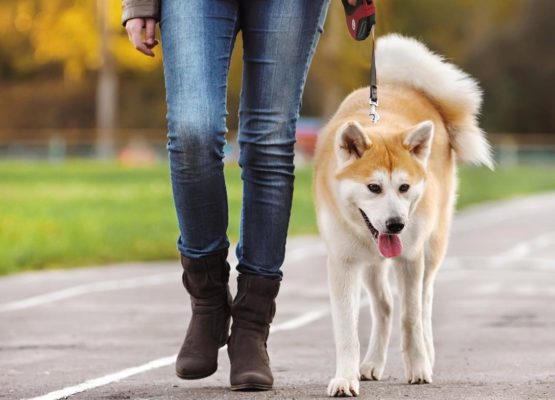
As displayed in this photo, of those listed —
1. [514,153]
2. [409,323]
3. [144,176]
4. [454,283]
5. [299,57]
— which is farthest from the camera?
[514,153]

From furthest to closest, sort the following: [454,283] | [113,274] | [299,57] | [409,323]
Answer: [113,274] → [454,283] → [409,323] → [299,57]

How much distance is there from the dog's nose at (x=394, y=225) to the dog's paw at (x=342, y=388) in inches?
22.6

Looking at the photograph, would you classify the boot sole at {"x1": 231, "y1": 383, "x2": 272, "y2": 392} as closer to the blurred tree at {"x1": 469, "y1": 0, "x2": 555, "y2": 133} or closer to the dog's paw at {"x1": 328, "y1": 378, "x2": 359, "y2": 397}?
the dog's paw at {"x1": 328, "y1": 378, "x2": 359, "y2": 397}

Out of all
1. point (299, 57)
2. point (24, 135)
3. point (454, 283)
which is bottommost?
point (24, 135)

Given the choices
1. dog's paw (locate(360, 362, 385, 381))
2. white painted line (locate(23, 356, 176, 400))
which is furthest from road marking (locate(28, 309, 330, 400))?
dog's paw (locate(360, 362, 385, 381))

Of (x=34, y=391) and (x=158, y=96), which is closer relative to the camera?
(x=34, y=391)

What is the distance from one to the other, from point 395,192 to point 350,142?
A: 0.89ft

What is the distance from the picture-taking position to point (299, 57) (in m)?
5.47

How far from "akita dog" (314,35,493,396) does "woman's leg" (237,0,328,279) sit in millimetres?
233

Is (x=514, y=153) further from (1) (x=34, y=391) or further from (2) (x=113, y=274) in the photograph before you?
(1) (x=34, y=391)

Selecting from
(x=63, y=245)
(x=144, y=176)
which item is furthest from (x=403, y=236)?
(x=144, y=176)

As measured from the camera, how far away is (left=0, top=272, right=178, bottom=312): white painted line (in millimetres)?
10312

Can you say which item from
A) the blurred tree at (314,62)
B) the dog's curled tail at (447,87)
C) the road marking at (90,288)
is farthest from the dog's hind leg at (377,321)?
the blurred tree at (314,62)

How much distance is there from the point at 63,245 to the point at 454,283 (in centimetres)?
504
